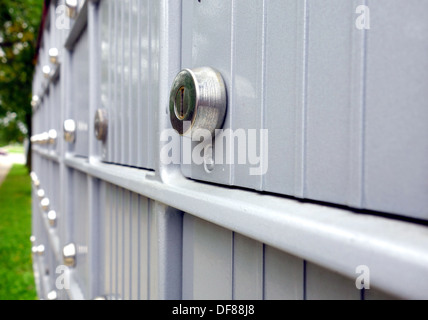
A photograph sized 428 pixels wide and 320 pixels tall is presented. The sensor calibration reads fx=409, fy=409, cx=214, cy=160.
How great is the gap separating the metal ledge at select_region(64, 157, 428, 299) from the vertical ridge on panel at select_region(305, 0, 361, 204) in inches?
1.3

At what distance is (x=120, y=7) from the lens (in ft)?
4.24

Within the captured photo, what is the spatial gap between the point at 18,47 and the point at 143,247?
1086 centimetres

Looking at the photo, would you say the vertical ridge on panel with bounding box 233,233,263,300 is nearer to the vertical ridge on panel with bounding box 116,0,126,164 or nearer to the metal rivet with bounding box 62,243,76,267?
the vertical ridge on panel with bounding box 116,0,126,164

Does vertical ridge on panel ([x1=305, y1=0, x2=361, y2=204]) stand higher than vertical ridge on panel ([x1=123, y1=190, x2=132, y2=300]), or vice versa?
vertical ridge on panel ([x1=305, y1=0, x2=361, y2=204])

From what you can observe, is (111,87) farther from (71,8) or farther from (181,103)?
(71,8)

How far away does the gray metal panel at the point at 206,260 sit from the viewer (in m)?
0.69

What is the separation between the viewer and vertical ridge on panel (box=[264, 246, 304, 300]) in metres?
0.52

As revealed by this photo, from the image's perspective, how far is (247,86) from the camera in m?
0.60

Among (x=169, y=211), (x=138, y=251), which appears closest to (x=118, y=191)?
(x=138, y=251)

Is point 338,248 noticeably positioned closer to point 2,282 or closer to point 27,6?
point 2,282

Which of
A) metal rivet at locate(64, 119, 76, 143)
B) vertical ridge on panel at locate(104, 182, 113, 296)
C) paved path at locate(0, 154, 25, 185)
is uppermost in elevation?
metal rivet at locate(64, 119, 76, 143)

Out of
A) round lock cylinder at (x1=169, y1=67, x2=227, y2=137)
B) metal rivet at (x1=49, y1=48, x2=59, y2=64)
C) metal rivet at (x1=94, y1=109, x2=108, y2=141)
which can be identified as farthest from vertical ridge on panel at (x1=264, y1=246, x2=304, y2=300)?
metal rivet at (x1=49, y1=48, x2=59, y2=64)

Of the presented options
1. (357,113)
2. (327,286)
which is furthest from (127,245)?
(357,113)

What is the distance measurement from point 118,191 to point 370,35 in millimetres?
1093
